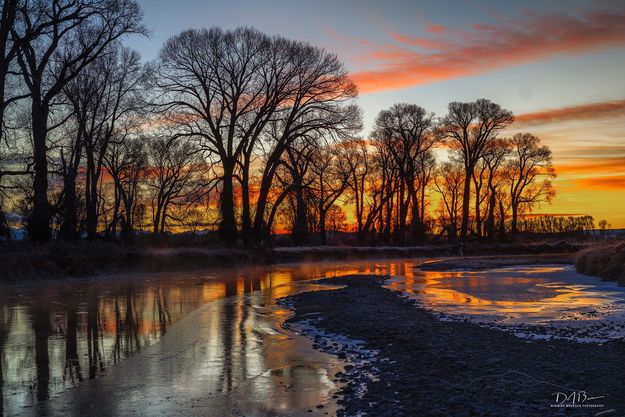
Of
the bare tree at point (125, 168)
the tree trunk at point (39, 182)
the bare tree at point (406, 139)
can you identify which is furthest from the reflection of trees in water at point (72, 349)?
the bare tree at point (406, 139)

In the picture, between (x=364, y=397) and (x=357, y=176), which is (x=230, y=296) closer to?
(x=364, y=397)

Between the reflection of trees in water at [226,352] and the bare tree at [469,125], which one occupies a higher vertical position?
the bare tree at [469,125]

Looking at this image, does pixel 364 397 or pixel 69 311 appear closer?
pixel 364 397

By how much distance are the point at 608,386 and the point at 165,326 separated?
30.6 feet

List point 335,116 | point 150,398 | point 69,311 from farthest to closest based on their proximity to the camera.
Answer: point 335,116 < point 69,311 < point 150,398

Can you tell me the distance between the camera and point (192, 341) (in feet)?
36.4

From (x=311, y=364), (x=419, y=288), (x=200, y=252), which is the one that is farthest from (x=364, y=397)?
(x=200, y=252)

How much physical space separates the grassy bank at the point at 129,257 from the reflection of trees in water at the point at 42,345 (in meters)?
9.27

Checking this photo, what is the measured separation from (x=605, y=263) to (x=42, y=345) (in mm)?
20292

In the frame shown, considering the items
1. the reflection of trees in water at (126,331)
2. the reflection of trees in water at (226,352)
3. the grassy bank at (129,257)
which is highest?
the grassy bank at (129,257)

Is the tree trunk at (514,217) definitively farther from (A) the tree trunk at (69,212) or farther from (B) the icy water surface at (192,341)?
(A) the tree trunk at (69,212)

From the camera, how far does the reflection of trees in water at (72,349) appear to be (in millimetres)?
8484

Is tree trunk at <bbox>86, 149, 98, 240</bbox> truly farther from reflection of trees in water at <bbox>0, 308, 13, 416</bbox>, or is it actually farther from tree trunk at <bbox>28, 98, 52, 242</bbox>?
reflection of trees in water at <bbox>0, 308, 13, 416</bbox>

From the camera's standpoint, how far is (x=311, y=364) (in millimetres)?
9102
